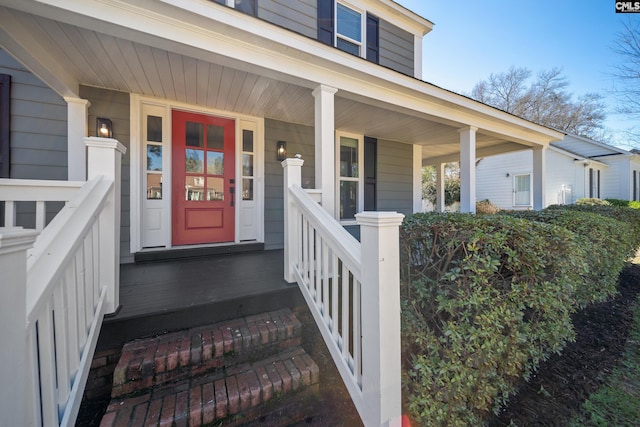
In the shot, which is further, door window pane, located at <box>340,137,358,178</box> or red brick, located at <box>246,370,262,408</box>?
door window pane, located at <box>340,137,358,178</box>

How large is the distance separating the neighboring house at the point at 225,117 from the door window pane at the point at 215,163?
0.03 meters

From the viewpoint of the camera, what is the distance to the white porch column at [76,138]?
9.53 feet

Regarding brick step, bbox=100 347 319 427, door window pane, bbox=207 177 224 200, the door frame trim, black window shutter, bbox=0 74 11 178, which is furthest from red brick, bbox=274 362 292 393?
black window shutter, bbox=0 74 11 178

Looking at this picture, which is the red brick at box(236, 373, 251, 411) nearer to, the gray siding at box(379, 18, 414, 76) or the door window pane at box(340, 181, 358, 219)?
the door window pane at box(340, 181, 358, 219)

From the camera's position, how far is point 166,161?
3.50 m

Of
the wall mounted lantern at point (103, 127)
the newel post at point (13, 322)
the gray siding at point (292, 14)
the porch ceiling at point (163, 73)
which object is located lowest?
the newel post at point (13, 322)

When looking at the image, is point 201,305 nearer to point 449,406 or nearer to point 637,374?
point 449,406

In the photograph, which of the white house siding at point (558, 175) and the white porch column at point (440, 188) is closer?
the white porch column at point (440, 188)

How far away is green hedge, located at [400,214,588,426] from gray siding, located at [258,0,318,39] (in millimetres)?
3794

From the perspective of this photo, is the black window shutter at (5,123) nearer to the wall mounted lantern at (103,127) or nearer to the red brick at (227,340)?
the wall mounted lantern at (103,127)

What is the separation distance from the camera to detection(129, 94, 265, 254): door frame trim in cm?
329

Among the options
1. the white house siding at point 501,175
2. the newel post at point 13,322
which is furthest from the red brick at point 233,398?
the white house siding at point 501,175

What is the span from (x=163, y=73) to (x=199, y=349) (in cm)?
282

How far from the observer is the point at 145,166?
341cm
